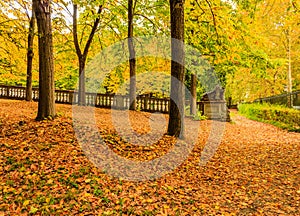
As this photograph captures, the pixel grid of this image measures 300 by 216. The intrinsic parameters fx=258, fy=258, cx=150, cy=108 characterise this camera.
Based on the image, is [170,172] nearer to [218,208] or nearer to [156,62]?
[218,208]

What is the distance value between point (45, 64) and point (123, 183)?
4.73 m

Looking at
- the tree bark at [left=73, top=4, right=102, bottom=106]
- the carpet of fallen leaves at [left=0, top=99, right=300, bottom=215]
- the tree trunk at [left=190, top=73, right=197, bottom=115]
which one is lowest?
the carpet of fallen leaves at [left=0, top=99, right=300, bottom=215]

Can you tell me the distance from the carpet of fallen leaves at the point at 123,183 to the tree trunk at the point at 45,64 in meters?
0.67

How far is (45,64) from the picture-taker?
7840mm

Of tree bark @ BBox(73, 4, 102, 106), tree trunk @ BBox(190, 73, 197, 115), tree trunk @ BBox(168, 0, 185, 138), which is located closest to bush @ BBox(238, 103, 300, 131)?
tree trunk @ BBox(190, 73, 197, 115)

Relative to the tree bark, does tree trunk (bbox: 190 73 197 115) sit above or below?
below

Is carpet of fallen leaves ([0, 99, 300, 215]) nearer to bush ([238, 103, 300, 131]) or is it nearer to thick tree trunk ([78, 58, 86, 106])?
thick tree trunk ([78, 58, 86, 106])

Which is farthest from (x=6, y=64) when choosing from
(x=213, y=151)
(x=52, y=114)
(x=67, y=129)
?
(x=213, y=151)

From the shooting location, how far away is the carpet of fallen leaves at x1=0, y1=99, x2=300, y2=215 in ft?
14.2

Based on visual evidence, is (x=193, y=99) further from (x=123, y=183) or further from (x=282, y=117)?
(x=123, y=183)

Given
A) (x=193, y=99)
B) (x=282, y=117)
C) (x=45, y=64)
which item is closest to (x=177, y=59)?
(x=45, y=64)

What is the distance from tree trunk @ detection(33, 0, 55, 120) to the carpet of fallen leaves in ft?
2.19

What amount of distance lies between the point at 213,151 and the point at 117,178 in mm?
3864

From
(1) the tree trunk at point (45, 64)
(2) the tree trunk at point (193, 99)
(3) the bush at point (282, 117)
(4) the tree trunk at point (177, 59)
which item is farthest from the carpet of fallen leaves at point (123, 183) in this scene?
(3) the bush at point (282, 117)
